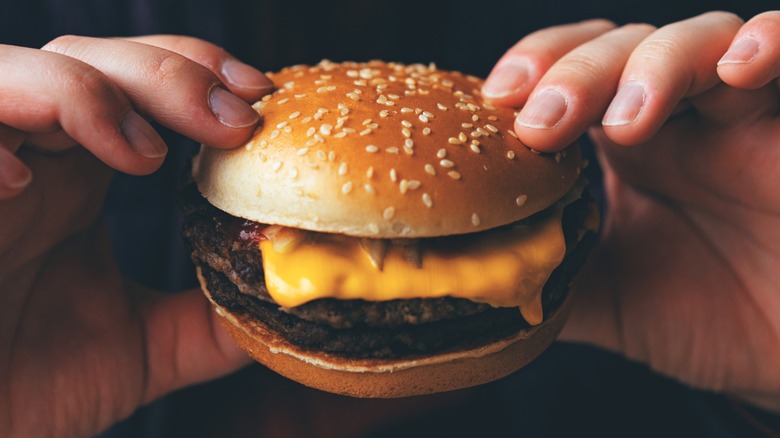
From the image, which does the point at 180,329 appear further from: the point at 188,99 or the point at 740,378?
the point at 740,378

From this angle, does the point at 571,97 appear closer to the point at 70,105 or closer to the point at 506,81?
the point at 506,81

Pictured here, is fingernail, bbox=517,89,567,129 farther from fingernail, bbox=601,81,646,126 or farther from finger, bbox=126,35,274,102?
finger, bbox=126,35,274,102

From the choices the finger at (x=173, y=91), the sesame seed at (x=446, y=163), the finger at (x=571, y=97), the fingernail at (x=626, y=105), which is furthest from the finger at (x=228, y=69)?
the fingernail at (x=626, y=105)

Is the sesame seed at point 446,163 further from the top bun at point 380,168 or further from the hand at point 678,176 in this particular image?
the hand at point 678,176

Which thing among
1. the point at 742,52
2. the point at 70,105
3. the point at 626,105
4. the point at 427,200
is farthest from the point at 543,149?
the point at 70,105

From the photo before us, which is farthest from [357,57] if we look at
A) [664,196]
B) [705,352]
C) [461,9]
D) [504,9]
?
[705,352]

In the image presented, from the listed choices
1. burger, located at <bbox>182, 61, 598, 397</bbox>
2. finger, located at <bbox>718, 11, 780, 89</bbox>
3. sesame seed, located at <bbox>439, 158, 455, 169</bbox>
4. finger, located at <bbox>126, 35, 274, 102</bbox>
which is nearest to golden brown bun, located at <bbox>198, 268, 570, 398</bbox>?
burger, located at <bbox>182, 61, 598, 397</bbox>

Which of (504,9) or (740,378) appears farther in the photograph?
(504,9)
